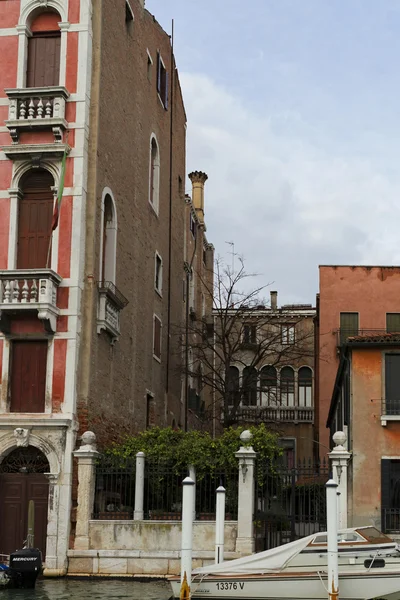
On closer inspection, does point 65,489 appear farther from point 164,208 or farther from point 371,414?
point 164,208

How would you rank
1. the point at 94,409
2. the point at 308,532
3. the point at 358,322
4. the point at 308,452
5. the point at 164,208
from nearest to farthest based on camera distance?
the point at 308,532 → the point at 94,409 → the point at 164,208 → the point at 358,322 → the point at 308,452

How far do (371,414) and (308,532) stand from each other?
4.36 m

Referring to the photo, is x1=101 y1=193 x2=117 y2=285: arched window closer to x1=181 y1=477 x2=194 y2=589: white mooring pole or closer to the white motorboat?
x1=181 y1=477 x2=194 y2=589: white mooring pole

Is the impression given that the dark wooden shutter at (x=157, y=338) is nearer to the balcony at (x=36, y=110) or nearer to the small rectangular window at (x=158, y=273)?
the small rectangular window at (x=158, y=273)

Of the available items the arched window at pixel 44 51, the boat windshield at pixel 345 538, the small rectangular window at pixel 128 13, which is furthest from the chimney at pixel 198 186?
the boat windshield at pixel 345 538

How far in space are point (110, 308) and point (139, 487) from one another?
5689 millimetres

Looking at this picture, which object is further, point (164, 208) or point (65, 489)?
point (164, 208)

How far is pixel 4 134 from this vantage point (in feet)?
91.4

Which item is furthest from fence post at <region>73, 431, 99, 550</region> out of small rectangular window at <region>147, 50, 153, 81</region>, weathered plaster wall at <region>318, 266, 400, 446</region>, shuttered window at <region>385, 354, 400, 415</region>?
weathered plaster wall at <region>318, 266, 400, 446</region>

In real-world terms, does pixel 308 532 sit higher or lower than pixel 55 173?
lower

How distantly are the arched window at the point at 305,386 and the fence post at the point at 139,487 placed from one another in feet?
107

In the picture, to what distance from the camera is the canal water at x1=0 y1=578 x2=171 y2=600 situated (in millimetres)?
20625

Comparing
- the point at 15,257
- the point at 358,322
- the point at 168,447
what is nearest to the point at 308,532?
the point at 168,447

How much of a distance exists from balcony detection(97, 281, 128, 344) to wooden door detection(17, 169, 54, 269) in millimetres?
1918
